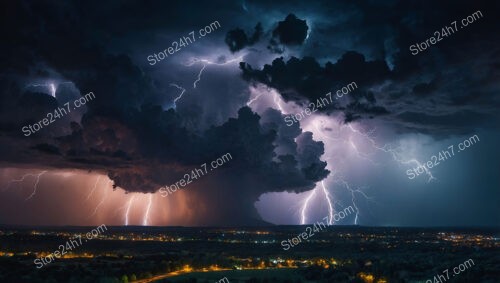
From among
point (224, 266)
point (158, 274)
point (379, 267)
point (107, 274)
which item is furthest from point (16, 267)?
point (379, 267)

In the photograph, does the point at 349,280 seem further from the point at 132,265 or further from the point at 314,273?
the point at 132,265

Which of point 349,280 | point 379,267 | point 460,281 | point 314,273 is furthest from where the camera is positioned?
point 379,267

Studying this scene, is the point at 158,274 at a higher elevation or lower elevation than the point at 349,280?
higher

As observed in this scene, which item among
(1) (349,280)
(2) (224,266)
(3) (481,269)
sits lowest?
(3) (481,269)

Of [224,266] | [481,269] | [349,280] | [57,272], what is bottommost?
[481,269]

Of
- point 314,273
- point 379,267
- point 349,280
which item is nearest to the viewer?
point 349,280

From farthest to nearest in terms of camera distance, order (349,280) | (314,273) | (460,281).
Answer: (314,273) < (349,280) < (460,281)

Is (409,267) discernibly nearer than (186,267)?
Yes

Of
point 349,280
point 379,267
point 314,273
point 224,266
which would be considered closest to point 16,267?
point 224,266

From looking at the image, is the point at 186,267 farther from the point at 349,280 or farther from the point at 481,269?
the point at 481,269
